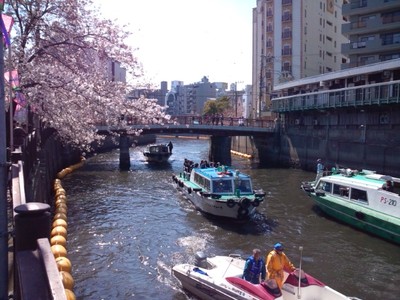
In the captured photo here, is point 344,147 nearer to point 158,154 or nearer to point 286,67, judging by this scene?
point 158,154

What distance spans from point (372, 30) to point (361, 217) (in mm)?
35251

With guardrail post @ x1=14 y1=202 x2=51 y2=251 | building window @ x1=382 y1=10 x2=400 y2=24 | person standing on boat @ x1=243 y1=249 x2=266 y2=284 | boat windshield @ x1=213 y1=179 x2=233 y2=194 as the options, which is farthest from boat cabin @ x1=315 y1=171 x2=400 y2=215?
building window @ x1=382 y1=10 x2=400 y2=24

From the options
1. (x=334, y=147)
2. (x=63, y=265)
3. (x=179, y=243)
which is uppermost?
(x=334, y=147)

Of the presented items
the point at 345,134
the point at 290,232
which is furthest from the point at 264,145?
the point at 290,232

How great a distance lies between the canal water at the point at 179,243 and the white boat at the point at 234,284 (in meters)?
0.82

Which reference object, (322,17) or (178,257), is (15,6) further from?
(322,17)

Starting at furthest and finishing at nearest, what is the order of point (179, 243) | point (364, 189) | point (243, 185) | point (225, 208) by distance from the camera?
point (243, 185) → point (225, 208) → point (364, 189) → point (179, 243)

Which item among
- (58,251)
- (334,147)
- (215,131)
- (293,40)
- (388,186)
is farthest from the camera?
(293,40)

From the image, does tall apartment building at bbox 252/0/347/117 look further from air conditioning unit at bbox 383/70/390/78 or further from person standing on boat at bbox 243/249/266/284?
person standing on boat at bbox 243/249/266/284

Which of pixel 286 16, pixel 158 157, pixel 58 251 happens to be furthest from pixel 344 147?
pixel 286 16

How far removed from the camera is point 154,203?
86.7 ft

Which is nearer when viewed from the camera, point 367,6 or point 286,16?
point 367,6

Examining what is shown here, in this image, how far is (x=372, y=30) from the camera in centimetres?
4741

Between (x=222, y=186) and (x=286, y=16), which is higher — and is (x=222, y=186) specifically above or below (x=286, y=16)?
below
